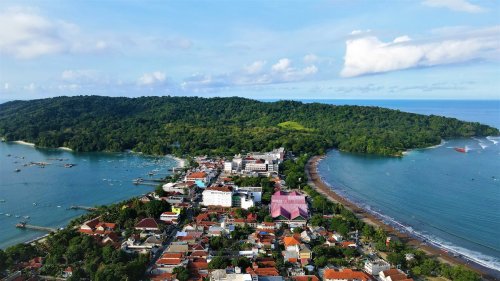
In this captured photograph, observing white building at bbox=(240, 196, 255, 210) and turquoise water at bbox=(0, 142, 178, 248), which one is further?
white building at bbox=(240, 196, 255, 210)

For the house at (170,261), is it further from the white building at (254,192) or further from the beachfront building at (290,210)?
the white building at (254,192)

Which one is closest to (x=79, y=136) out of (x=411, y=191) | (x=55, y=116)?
(x=55, y=116)

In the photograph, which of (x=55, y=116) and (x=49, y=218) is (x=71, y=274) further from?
(x=55, y=116)

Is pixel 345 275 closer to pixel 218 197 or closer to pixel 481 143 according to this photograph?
pixel 218 197

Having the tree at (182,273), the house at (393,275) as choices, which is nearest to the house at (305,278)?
the house at (393,275)

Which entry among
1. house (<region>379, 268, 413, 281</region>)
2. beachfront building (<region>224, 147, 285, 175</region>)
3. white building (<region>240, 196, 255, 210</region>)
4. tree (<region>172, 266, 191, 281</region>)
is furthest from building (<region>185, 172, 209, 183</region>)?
house (<region>379, 268, 413, 281</region>)

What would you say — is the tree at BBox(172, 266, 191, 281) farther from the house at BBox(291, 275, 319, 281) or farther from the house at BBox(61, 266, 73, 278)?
the house at BBox(291, 275, 319, 281)
